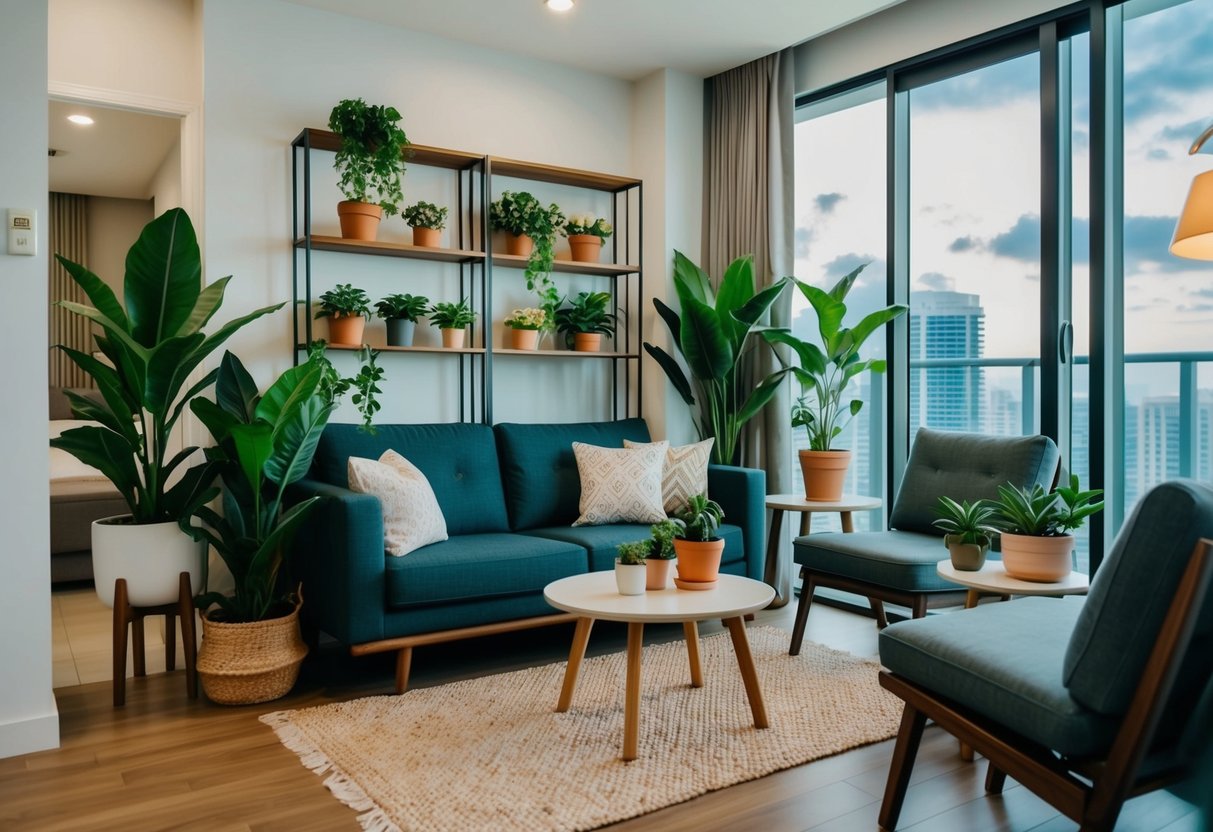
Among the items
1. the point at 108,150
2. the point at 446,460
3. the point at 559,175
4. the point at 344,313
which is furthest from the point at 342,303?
the point at 108,150

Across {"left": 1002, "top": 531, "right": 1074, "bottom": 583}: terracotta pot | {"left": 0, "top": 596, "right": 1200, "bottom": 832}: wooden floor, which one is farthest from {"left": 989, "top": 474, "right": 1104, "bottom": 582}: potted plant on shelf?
{"left": 0, "top": 596, "right": 1200, "bottom": 832}: wooden floor

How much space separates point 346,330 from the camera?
359cm

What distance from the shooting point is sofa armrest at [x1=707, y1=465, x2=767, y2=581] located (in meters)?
3.74

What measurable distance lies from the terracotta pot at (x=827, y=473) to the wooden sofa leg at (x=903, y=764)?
6.23 ft

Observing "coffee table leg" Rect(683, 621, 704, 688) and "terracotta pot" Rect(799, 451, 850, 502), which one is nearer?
"coffee table leg" Rect(683, 621, 704, 688)

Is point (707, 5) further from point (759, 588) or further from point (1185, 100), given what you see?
point (759, 588)

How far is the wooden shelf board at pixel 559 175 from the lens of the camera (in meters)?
4.02

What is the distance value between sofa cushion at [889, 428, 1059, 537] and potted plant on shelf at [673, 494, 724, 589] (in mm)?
1095

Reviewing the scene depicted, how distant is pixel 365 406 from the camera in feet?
12.2

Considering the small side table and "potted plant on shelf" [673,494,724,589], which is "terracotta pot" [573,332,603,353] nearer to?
the small side table

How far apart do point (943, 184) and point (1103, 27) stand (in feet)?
2.81

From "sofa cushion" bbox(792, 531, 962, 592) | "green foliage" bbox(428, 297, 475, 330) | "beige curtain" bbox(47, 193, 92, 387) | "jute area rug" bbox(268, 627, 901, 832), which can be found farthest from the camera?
"beige curtain" bbox(47, 193, 92, 387)

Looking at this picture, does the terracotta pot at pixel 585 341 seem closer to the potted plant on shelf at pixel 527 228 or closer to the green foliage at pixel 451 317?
the potted plant on shelf at pixel 527 228

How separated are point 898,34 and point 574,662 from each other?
3099 millimetres
